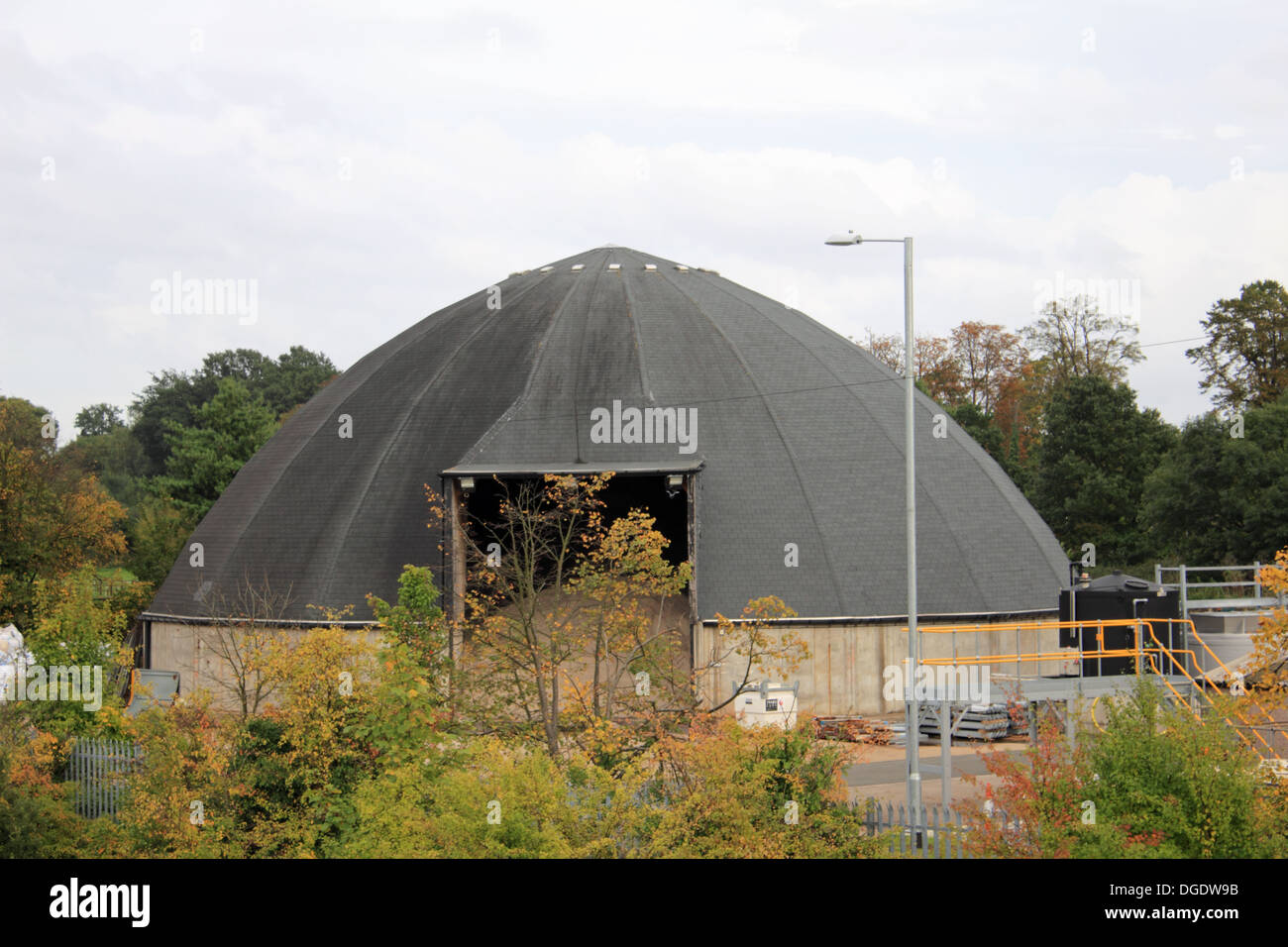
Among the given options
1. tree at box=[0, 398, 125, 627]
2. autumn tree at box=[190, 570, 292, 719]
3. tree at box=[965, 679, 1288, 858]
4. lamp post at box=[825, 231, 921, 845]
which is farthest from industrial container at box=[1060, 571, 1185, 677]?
tree at box=[0, 398, 125, 627]

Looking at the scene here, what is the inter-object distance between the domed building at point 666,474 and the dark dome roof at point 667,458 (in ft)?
0.27

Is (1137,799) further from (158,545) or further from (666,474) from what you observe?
(158,545)

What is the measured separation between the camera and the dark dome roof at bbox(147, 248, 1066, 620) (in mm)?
39250

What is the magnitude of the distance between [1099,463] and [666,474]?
37849 mm

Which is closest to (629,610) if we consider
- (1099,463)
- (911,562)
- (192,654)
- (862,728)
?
(911,562)

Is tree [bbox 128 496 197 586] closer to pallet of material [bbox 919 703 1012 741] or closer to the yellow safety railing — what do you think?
pallet of material [bbox 919 703 1012 741]

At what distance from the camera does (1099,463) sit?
66812 mm

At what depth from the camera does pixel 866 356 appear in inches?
1984

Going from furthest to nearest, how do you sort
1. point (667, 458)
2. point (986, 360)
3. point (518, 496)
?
point (986, 360) → point (667, 458) → point (518, 496)

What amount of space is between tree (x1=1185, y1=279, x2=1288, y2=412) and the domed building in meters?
30.5

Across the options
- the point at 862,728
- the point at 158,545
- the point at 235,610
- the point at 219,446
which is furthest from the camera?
the point at 219,446

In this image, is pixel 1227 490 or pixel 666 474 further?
pixel 1227 490

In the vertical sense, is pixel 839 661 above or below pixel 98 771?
above
